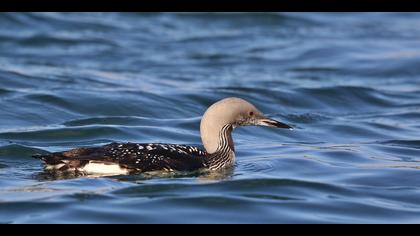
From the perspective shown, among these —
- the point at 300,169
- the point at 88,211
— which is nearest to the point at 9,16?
the point at 300,169

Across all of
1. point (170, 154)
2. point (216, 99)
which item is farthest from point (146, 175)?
point (216, 99)

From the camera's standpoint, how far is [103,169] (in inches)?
436

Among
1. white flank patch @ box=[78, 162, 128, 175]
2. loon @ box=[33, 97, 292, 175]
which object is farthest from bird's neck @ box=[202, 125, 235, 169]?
white flank patch @ box=[78, 162, 128, 175]

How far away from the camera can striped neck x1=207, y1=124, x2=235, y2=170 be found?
1191 cm

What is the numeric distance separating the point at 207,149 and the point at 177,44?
13.4 metres

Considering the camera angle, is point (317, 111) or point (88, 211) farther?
point (317, 111)

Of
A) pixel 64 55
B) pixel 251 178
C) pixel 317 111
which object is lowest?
pixel 251 178

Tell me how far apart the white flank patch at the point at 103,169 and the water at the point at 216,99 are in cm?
A: 9

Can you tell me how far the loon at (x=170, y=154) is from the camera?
1101 centimetres

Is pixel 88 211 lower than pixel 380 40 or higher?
lower

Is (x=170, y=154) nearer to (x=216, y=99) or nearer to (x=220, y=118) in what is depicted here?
(x=220, y=118)

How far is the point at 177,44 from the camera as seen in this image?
25.2 metres
